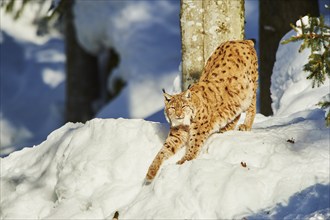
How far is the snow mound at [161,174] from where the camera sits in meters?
6.53

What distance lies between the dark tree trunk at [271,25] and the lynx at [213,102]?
3591 millimetres

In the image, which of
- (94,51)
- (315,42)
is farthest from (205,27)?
(94,51)

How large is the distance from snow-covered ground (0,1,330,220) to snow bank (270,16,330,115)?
724 millimetres

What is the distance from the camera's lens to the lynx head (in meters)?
7.09

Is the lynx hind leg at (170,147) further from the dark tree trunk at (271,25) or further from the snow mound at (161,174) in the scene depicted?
the dark tree trunk at (271,25)

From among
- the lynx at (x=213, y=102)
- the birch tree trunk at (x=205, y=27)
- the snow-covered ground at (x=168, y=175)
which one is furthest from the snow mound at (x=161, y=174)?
the birch tree trunk at (x=205, y=27)

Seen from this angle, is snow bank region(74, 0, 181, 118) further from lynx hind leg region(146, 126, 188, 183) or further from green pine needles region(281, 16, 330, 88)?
green pine needles region(281, 16, 330, 88)

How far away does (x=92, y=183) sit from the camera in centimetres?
734

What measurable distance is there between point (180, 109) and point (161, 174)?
21.9 inches

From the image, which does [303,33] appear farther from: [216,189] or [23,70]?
[23,70]

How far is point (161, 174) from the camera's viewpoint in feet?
22.7

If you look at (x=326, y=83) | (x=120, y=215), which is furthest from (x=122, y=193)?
(x=326, y=83)

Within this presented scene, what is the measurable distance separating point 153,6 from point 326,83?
23.5ft

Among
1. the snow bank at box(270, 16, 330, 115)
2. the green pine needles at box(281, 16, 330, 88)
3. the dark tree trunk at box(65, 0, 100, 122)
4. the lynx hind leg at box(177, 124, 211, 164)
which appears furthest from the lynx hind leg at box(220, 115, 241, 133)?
the dark tree trunk at box(65, 0, 100, 122)
